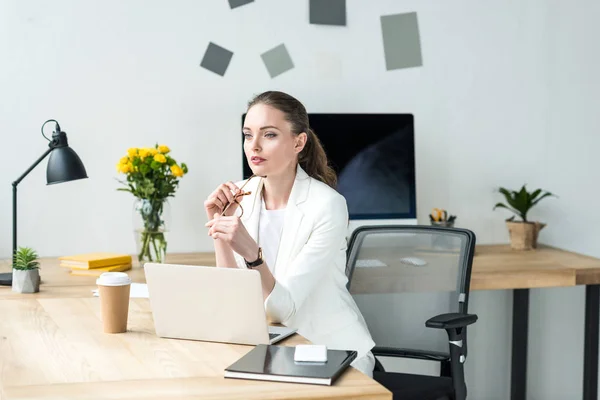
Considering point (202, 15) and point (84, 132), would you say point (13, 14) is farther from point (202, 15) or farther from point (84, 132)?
point (202, 15)

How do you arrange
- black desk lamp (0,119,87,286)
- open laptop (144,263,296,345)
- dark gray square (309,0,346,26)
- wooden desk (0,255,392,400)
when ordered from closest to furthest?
wooden desk (0,255,392,400)
open laptop (144,263,296,345)
black desk lamp (0,119,87,286)
dark gray square (309,0,346,26)

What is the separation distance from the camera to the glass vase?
9.47ft

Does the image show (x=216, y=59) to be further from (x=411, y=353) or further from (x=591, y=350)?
(x=591, y=350)

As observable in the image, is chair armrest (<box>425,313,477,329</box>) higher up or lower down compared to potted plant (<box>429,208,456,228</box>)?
lower down

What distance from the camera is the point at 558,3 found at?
3582 mm

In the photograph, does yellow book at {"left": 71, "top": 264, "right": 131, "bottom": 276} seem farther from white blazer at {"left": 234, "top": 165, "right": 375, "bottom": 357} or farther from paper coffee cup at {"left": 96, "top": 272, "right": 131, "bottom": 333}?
paper coffee cup at {"left": 96, "top": 272, "right": 131, "bottom": 333}

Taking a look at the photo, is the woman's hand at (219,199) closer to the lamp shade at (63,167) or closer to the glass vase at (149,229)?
the lamp shade at (63,167)

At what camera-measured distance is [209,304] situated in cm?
172

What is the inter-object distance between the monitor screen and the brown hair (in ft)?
2.07

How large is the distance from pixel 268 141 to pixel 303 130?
0.50 ft

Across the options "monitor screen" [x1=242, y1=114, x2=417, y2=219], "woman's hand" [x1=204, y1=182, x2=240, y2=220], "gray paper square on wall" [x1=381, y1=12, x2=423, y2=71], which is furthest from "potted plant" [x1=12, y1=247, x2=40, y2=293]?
"gray paper square on wall" [x1=381, y1=12, x2=423, y2=71]

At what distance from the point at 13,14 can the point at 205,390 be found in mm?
2076

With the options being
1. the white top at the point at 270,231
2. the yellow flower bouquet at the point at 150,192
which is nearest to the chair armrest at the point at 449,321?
the white top at the point at 270,231

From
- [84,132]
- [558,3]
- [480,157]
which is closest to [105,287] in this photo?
[84,132]
